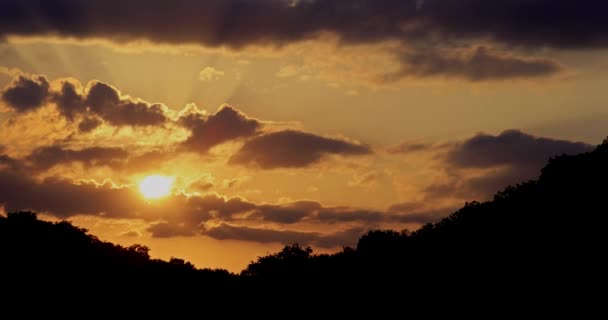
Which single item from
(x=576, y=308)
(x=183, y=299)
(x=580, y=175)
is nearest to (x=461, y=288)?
(x=576, y=308)

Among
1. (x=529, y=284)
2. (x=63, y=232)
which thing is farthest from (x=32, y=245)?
(x=529, y=284)

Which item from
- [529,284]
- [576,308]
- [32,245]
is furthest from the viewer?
[32,245]

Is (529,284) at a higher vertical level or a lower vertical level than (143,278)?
lower

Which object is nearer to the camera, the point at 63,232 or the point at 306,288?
the point at 306,288

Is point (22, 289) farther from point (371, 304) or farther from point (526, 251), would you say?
point (526, 251)

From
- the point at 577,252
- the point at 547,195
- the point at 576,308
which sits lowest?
the point at 576,308

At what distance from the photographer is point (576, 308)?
3322 inches

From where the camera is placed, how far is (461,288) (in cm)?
9894

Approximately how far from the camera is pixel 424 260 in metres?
113

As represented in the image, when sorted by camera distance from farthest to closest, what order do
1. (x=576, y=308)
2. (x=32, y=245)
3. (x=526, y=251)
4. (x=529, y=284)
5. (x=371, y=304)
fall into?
(x=32, y=245), (x=371, y=304), (x=526, y=251), (x=529, y=284), (x=576, y=308)

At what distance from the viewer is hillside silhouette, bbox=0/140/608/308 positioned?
94.3 metres

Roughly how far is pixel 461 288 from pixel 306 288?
3301 cm

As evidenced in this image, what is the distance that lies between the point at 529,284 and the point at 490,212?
3145cm

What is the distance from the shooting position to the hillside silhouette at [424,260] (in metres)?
94.3
